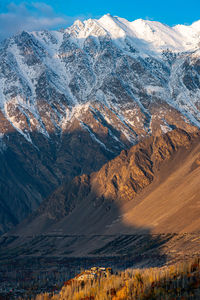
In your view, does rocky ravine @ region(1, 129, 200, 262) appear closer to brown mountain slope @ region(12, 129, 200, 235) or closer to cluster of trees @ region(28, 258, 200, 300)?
brown mountain slope @ region(12, 129, 200, 235)

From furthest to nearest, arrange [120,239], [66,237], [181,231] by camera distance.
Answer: [66,237] → [120,239] → [181,231]

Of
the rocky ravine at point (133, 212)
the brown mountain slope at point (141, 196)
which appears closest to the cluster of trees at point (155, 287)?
the rocky ravine at point (133, 212)

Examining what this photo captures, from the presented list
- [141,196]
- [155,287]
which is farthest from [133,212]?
[155,287]

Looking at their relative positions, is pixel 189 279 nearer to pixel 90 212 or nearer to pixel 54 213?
pixel 90 212

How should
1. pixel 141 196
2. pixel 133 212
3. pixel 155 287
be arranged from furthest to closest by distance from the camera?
pixel 141 196, pixel 133 212, pixel 155 287

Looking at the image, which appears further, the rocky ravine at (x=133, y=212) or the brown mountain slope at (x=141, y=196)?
the brown mountain slope at (x=141, y=196)

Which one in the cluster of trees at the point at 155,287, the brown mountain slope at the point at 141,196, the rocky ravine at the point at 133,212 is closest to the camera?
the cluster of trees at the point at 155,287

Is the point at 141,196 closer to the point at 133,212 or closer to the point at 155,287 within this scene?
the point at 133,212

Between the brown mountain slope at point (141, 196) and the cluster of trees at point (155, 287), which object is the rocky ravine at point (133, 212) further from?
the cluster of trees at point (155, 287)

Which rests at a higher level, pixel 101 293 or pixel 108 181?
pixel 108 181

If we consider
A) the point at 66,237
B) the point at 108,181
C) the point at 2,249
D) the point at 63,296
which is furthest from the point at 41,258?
the point at 63,296

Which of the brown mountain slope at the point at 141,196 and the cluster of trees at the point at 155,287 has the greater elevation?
the brown mountain slope at the point at 141,196
